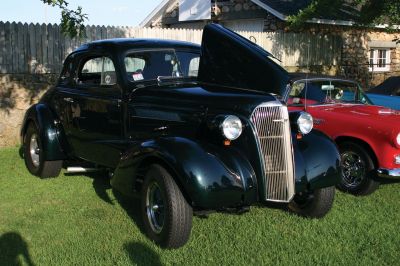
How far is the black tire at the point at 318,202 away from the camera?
5043mm

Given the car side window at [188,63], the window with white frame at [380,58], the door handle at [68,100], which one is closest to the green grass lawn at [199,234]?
the door handle at [68,100]

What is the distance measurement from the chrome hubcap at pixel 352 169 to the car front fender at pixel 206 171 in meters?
2.41

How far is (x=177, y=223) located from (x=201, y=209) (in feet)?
1.11

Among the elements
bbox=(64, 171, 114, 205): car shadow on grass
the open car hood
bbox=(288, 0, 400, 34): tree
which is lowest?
bbox=(64, 171, 114, 205): car shadow on grass

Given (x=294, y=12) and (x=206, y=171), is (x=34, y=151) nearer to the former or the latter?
(x=206, y=171)

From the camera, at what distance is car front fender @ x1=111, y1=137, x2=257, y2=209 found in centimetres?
407

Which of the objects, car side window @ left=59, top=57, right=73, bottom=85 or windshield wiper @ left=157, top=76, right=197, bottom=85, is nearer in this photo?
windshield wiper @ left=157, top=76, right=197, bottom=85

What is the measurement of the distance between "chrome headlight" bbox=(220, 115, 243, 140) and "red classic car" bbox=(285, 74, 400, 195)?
206 centimetres

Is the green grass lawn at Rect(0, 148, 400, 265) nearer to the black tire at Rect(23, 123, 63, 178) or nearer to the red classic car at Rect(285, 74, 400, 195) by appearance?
the red classic car at Rect(285, 74, 400, 195)

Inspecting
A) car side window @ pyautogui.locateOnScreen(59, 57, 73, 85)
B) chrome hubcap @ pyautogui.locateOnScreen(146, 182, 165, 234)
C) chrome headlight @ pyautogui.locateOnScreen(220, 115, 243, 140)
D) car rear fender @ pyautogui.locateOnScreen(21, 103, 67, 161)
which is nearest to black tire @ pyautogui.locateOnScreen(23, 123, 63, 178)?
car rear fender @ pyautogui.locateOnScreen(21, 103, 67, 161)

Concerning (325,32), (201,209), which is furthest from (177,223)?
(325,32)

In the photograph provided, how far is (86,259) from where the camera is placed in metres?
4.12

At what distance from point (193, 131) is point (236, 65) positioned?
3.14ft

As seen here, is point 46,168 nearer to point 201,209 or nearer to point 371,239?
point 201,209
